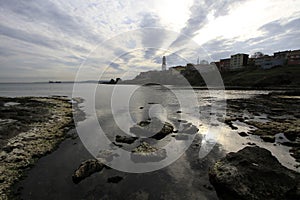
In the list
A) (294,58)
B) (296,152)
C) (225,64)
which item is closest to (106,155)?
(296,152)

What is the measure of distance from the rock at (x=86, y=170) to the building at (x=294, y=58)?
13241 centimetres

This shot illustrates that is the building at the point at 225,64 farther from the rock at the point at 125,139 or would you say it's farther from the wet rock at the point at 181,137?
the rock at the point at 125,139

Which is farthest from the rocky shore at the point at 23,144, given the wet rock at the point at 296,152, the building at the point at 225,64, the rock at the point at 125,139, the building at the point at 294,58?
the building at the point at 225,64

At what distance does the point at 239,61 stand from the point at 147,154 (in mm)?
146362

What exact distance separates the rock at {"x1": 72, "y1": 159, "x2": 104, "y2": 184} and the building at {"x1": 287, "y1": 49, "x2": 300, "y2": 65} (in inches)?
5213

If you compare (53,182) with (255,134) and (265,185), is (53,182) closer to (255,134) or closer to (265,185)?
(265,185)

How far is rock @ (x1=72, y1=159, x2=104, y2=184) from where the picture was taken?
1051 centimetres

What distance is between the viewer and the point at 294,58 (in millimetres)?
102062

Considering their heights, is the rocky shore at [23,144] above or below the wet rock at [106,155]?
above

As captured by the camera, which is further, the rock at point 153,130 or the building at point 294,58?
the building at point 294,58

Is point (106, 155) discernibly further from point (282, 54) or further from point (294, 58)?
point (282, 54)

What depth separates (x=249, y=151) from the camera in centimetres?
1152

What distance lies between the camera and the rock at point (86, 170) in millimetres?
10508

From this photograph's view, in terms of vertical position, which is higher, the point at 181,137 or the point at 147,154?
the point at 147,154
